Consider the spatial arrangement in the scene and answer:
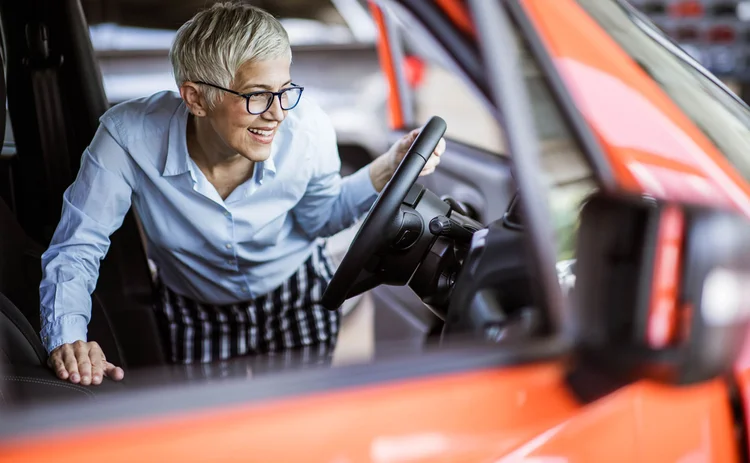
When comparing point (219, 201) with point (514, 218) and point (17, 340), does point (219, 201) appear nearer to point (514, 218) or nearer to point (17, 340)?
point (17, 340)

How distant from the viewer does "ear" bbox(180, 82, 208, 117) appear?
161 cm

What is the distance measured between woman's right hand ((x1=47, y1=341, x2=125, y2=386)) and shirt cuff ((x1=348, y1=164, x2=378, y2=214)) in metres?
0.72

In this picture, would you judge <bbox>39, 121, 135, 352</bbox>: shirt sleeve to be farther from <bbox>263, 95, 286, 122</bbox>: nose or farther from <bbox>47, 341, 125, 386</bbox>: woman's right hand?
<bbox>263, 95, 286, 122</bbox>: nose

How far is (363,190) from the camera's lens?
1.94 m

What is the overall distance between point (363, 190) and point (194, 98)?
0.47m

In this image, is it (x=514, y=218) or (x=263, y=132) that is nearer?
(x=514, y=218)

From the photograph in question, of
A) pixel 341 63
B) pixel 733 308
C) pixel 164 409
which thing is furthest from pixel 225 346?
pixel 341 63

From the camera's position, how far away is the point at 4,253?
168 centimetres

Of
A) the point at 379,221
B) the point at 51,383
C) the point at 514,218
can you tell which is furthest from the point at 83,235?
the point at 514,218

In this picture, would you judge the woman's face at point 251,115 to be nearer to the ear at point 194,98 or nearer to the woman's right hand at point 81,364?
the ear at point 194,98

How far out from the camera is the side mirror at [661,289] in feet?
2.90

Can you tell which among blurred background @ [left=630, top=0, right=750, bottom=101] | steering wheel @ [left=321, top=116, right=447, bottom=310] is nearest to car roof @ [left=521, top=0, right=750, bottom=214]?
steering wheel @ [left=321, top=116, right=447, bottom=310]

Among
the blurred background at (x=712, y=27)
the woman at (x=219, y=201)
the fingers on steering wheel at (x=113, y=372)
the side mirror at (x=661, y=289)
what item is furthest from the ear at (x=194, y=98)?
the blurred background at (x=712, y=27)

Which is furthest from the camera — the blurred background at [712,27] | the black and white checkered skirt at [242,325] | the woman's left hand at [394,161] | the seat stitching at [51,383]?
the blurred background at [712,27]
